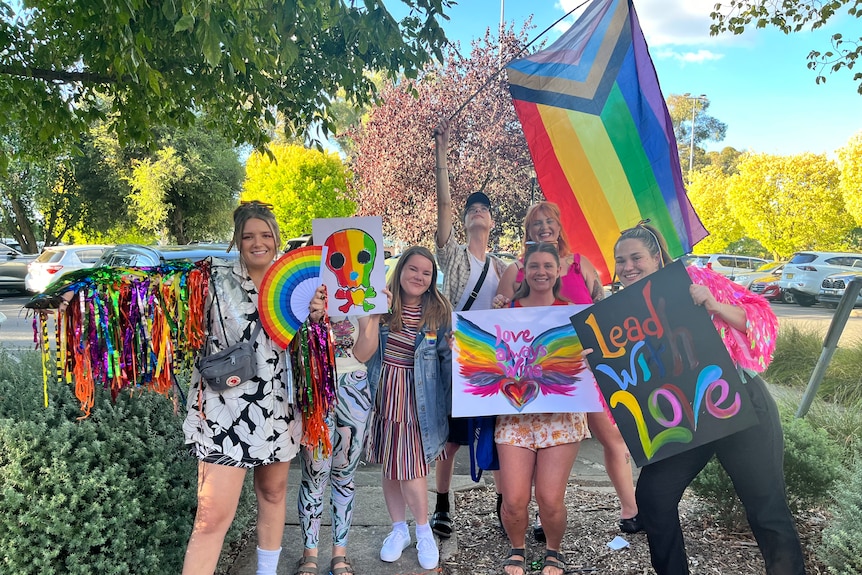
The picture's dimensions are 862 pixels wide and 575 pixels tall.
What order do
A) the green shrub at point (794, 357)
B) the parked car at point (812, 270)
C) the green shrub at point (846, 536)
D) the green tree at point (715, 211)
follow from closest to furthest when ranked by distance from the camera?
the green shrub at point (846, 536) < the green shrub at point (794, 357) < the parked car at point (812, 270) < the green tree at point (715, 211)

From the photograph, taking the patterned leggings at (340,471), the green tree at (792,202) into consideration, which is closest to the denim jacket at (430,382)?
the patterned leggings at (340,471)

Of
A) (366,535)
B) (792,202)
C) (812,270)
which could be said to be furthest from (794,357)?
(792,202)

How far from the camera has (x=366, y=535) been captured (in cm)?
338

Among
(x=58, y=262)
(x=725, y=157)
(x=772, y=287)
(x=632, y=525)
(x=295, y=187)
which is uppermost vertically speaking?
(x=725, y=157)

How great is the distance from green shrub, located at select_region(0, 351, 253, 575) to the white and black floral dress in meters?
0.39

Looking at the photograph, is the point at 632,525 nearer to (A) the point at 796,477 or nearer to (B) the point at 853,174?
(A) the point at 796,477

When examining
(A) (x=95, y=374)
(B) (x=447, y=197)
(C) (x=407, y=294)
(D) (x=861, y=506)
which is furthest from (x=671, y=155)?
(A) (x=95, y=374)

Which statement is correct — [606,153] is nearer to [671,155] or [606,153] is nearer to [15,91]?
[671,155]

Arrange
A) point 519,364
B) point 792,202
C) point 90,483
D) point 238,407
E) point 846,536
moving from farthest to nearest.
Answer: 1. point 792,202
2. point 519,364
3. point 846,536
4. point 238,407
5. point 90,483

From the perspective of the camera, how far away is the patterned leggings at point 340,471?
2.87 meters

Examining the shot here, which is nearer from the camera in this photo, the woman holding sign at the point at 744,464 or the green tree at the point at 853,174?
the woman holding sign at the point at 744,464

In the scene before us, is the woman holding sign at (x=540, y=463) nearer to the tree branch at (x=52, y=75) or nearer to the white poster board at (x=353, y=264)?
the white poster board at (x=353, y=264)

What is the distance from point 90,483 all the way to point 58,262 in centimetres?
1616

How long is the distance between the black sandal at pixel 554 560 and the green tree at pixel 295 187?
27.2 metres
